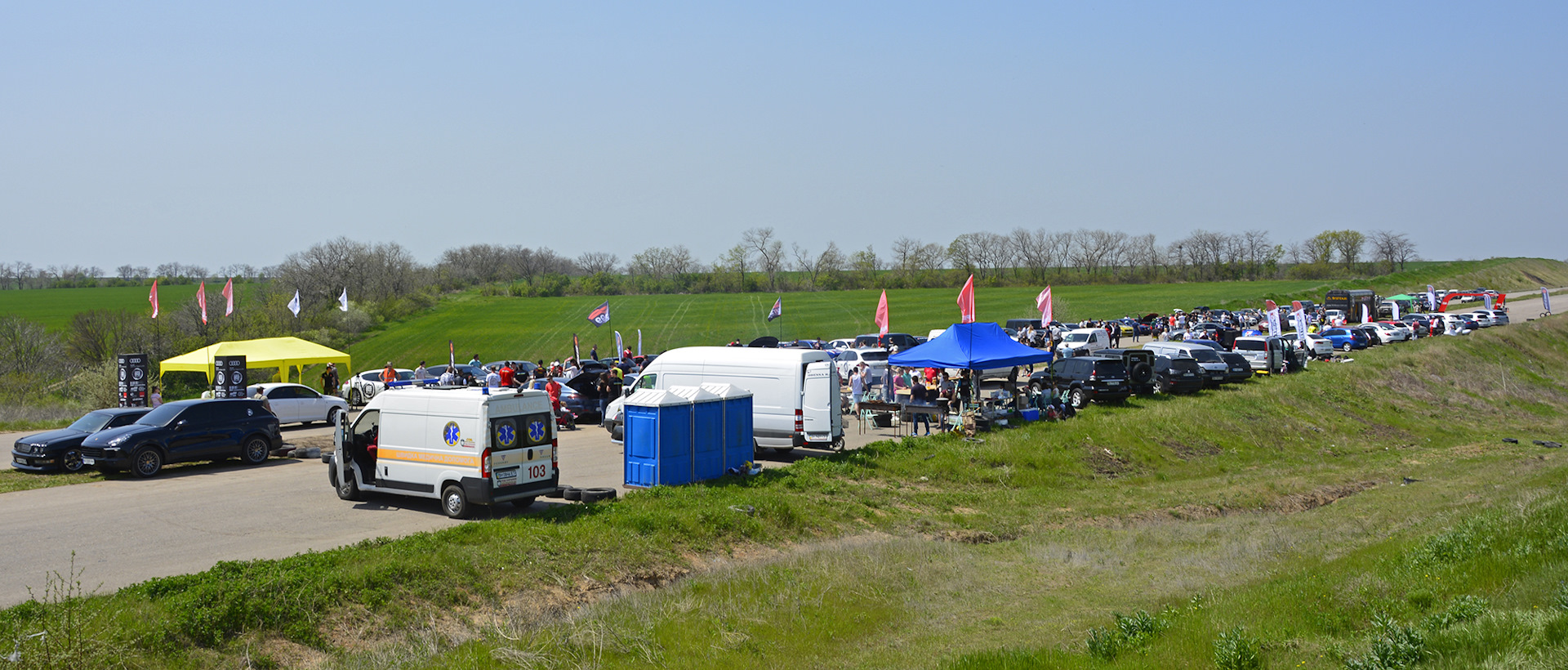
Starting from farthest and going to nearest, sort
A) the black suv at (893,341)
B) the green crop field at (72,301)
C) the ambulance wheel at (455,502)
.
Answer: the green crop field at (72,301), the black suv at (893,341), the ambulance wheel at (455,502)

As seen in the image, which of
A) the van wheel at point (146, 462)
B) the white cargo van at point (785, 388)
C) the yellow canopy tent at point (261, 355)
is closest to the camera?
the van wheel at point (146, 462)

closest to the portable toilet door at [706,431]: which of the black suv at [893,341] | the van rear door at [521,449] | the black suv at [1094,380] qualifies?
the van rear door at [521,449]

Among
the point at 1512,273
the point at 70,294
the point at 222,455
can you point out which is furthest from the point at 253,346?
the point at 1512,273

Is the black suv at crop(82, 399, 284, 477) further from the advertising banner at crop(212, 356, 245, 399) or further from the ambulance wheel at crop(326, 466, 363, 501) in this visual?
the advertising banner at crop(212, 356, 245, 399)

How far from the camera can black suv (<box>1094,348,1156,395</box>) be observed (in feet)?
107

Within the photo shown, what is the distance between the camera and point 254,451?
2125 cm

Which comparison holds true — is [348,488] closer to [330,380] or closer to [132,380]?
[132,380]

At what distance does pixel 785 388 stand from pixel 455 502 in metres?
8.45

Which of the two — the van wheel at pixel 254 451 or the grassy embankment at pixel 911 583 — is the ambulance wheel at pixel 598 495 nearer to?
the grassy embankment at pixel 911 583

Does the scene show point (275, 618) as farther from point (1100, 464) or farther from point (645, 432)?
point (1100, 464)

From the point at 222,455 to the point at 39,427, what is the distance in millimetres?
12058

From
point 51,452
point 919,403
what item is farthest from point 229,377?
point 919,403

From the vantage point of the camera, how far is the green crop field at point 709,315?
79750mm

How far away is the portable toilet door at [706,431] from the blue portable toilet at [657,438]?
0.62ft
